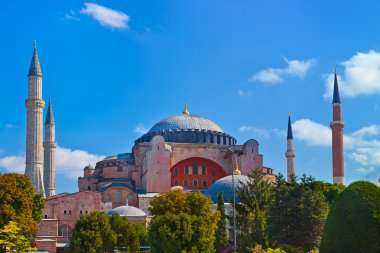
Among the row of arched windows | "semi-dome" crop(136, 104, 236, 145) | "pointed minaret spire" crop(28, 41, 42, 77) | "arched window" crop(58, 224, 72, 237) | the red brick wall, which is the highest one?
"pointed minaret spire" crop(28, 41, 42, 77)

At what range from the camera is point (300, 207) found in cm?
3203

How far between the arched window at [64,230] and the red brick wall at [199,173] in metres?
11.4

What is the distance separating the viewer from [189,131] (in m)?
63.8

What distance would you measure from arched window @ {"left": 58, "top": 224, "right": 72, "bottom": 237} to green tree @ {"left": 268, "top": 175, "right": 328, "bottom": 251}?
23.9 meters

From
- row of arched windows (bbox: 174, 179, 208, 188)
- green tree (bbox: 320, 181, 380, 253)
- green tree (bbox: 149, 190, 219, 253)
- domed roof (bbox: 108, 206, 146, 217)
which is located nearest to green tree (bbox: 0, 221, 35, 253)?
green tree (bbox: 149, 190, 219, 253)

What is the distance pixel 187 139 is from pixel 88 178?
9846 millimetres

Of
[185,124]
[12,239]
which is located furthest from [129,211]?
[12,239]

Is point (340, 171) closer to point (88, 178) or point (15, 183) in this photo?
point (88, 178)

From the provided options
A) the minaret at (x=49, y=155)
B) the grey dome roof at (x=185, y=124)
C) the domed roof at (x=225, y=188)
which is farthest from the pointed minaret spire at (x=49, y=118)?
the domed roof at (x=225, y=188)

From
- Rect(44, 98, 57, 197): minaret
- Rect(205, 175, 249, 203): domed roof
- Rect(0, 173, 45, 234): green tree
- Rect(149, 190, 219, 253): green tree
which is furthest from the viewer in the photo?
Rect(44, 98, 57, 197): minaret

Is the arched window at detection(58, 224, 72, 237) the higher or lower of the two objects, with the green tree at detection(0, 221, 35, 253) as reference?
lower

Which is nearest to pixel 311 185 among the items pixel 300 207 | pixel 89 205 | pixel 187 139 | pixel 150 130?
pixel 300 207

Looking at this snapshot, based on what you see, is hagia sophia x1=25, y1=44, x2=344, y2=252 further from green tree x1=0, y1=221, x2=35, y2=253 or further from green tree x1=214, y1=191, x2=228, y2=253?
green tree x1=0, y1=221, x2=35, y2=253

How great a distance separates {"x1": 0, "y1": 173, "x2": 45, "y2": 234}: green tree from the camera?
117ft
